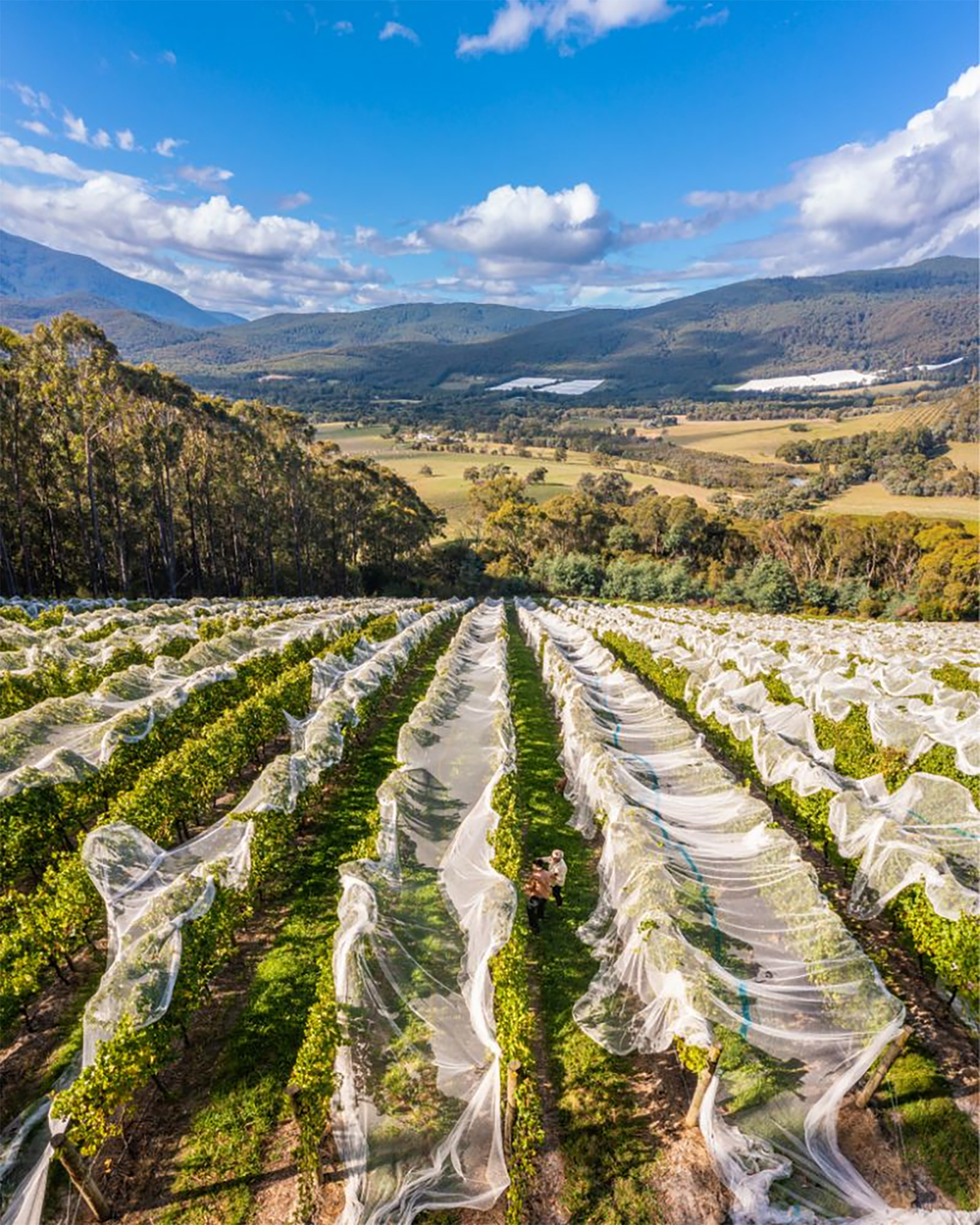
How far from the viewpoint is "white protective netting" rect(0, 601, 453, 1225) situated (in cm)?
616

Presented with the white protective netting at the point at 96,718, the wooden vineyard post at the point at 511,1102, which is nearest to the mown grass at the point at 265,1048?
the wooden vineyard post at the point at 511,1102

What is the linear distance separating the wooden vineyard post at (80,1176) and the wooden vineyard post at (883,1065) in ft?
27.0

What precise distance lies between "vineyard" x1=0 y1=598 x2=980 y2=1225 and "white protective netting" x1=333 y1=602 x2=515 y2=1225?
4 cm

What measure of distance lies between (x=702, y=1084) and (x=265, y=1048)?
18.0 feet

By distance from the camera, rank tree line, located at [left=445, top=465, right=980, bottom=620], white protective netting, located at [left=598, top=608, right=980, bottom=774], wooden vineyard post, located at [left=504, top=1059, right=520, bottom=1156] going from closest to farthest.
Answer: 1. wooden vineyard post, located at [left=504, top=1059, right=520, bottom=1156]
2. white protective netting, located at [left=598, top=608, right=980, bottom=774]
3. tree line, located at [left=445, top=465, right=980, bottom=620]

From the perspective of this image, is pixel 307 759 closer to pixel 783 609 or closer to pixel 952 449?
pixel 783 609

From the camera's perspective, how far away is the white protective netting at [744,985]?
632 cm

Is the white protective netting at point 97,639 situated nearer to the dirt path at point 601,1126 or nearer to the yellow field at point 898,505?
the dirt path at point 601,1126

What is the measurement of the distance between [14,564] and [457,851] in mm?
44385

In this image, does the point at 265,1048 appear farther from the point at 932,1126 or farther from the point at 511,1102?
the point at 932,1126

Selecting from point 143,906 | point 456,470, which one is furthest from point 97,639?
point 456,470

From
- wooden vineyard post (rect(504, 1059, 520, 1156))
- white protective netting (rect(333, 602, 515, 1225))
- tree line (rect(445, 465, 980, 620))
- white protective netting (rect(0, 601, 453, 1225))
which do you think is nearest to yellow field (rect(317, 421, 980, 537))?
tree line (rect(445, 465, 980, 620))

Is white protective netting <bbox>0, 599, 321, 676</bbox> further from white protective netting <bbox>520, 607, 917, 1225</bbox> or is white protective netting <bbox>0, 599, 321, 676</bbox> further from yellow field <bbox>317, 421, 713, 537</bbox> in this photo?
yellow field <bbox>317, 421, 713, 537</bbox>

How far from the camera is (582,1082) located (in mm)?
7488
